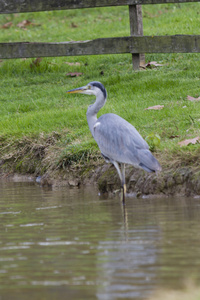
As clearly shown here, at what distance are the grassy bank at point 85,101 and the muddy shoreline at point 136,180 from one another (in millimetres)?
154

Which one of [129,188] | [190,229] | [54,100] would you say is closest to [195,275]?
[190,229]

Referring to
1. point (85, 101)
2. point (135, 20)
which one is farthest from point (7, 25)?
point (85, 101)

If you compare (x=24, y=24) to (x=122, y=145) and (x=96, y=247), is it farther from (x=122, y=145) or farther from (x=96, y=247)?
(x=96, y=247)

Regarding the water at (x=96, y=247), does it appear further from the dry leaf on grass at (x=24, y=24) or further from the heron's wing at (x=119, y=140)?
the dry leaf on grass at (x=24, y=24)

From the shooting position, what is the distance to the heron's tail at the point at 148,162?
6652 mm

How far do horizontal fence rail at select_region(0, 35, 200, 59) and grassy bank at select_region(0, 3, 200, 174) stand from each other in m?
0.49

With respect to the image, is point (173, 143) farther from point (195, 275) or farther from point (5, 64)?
point (5, 64)

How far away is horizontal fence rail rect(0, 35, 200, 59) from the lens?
439 inches

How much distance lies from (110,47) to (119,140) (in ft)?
15.8

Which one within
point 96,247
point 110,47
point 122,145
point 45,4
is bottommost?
point 96,247

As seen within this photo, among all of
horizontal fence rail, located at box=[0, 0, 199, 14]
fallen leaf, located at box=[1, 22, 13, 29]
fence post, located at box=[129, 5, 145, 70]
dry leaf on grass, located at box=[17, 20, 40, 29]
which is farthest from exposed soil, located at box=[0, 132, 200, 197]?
fallen leaf, located at box=[1, 22, 13, 29]

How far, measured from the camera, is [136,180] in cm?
759

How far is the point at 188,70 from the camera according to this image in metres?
11.6

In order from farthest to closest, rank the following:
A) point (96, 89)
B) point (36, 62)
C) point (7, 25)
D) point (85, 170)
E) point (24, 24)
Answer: point (7, 25), point (24, 24), point (36, 62), point (85, 170), point (96, 89)
